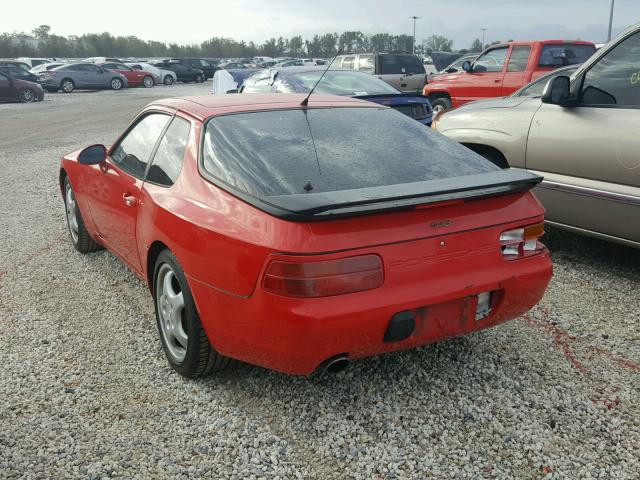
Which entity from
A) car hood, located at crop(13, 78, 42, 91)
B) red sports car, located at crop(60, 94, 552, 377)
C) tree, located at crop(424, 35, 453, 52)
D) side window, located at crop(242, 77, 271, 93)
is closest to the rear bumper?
red sports car, located at crop(60, 94, 552, 377)

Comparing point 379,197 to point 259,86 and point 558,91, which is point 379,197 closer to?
point 558,91

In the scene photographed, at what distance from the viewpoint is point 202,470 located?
2473mm

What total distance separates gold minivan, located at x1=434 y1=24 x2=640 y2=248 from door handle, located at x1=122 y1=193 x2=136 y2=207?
3012 millimetres

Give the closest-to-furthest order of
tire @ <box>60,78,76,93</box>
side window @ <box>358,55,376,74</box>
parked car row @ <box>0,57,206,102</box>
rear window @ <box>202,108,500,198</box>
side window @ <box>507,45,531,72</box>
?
rear window @ <box>202,108,500,198</box>
side window @ <box>507,45,531,72</box>
side window @ <box>358,55,376,74</box>
parked car row @ <box>0,57,206,102</box>
tire @ <box>60,78,76,93</box>

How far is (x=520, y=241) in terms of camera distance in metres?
2.90

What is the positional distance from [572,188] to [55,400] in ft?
12.0

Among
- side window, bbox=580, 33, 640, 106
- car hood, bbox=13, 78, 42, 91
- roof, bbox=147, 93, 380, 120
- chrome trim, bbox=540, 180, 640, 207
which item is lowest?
car hood, bbox=13, 78, 42, 91

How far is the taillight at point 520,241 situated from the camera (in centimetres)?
285

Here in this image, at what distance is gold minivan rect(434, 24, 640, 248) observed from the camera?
13.5 feet

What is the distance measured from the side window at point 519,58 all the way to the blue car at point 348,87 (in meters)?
4.00

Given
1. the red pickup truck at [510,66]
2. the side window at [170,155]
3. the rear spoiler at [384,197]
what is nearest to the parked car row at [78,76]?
the red pickup truck at [510,66]

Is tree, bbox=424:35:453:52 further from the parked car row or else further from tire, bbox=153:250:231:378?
tire, bbox=153:250:231:378

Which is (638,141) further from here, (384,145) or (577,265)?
(384,145)

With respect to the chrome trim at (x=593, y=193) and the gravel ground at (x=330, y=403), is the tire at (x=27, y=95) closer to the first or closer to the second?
the gravel ground at (x=330, y=403)
